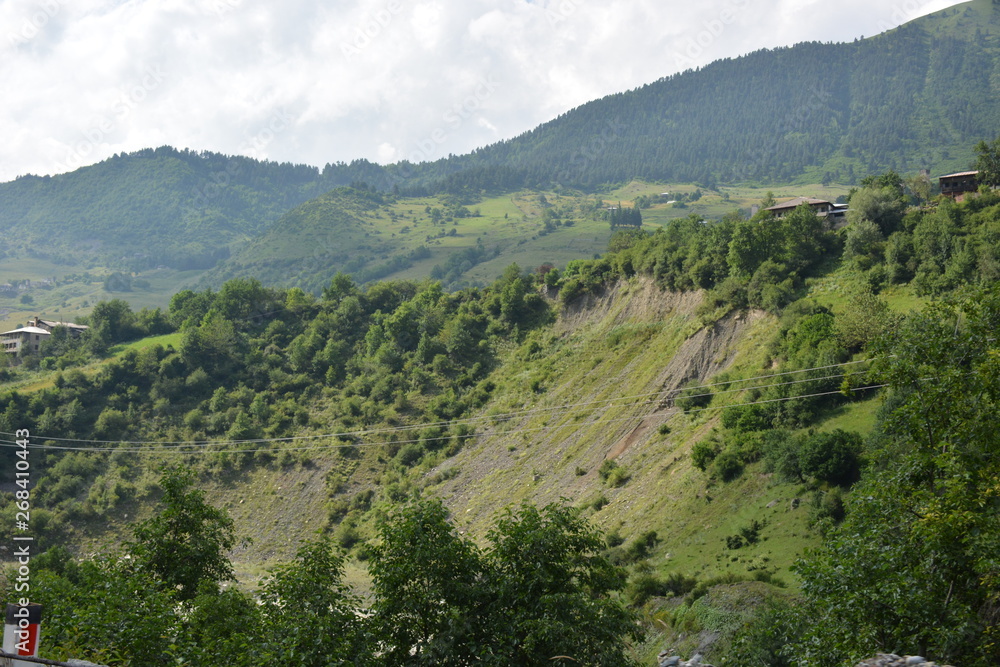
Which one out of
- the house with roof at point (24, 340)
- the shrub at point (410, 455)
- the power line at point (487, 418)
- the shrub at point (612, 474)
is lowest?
the shrub at point (410, 455)

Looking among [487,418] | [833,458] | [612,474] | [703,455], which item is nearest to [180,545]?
[833,458]

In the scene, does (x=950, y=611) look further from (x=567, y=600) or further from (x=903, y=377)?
(x=567, y=600)

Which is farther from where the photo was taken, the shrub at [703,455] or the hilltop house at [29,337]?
the hilltop house at [29,337]

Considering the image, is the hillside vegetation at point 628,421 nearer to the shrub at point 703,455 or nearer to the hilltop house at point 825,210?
the shrub at point 703,455

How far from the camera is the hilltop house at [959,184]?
5597 centimetres

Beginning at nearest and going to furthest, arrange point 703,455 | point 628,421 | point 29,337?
point 703,455
point 628,421
point 29,337

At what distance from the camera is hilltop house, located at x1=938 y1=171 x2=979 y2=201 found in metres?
56.0

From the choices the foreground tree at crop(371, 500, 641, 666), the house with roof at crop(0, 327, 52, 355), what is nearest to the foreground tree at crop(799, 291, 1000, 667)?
the foreground tree at crop(371, 500, 641, 666)

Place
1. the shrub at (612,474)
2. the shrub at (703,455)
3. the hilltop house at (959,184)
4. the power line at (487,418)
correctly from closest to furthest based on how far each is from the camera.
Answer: the shrub at (703,455) → the power line at (487,418) → the shrub at (612,474) → the hilltop house at (959,184)

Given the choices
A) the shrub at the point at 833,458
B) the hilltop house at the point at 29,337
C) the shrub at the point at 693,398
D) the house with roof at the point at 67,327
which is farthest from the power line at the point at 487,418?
the house with roof at the point at 67,327

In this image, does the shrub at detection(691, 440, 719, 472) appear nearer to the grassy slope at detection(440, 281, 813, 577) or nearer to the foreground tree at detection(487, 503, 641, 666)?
the grassy slope at detection(440, 281, 813, 577)

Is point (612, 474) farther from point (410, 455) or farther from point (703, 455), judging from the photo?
point (410, 455)

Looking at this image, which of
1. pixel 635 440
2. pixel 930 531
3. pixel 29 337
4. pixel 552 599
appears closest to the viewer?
pixel 930 531

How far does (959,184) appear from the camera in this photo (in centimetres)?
5794
